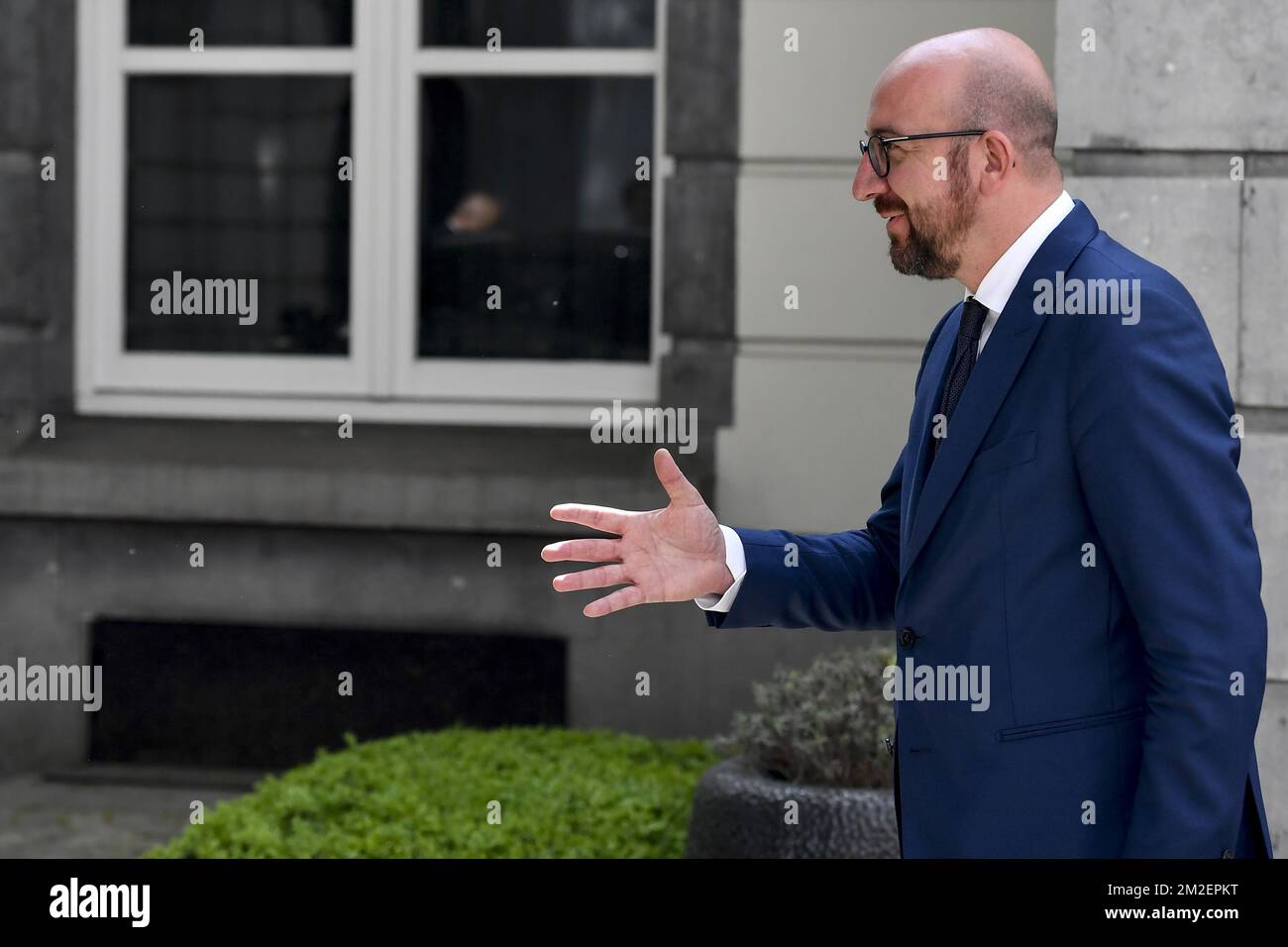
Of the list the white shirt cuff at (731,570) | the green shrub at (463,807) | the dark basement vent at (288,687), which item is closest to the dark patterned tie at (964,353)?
the white shirt cuff at (731,570)

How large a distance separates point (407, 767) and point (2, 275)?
3285 millimetres

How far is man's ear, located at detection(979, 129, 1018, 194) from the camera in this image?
2.46 metres

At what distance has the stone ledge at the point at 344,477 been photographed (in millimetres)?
6633

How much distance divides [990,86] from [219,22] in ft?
19.6

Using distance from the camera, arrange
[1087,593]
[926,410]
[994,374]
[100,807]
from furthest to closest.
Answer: [100,807], [926,410], [994,374], [1087,593]

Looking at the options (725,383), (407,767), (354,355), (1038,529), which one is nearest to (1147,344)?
(1038,529)

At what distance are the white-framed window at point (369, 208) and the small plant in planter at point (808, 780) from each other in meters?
2.48

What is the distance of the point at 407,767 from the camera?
5.66 m

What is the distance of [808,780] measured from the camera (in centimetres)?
478

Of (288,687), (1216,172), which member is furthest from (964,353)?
(288,687)

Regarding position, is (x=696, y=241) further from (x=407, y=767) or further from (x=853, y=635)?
(x=407, y=767)

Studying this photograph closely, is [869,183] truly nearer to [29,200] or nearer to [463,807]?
[463,807]

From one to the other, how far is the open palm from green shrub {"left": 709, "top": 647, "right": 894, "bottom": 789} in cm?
205

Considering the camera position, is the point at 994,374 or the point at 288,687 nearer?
the point at 994,374
